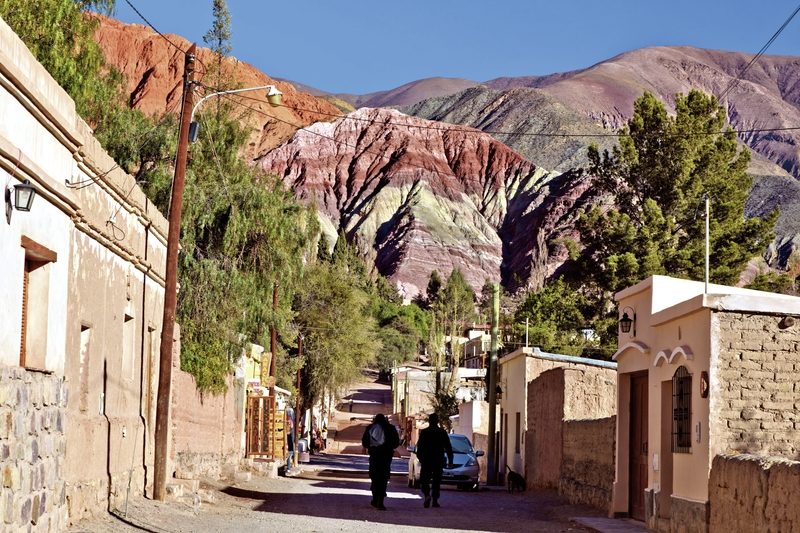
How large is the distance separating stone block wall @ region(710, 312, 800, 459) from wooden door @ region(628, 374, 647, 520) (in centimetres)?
487

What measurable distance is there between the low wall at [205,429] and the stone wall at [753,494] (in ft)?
38.0

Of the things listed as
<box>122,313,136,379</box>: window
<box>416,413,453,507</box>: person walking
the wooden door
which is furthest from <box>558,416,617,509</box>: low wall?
<box>122,313,136,379</box>: window

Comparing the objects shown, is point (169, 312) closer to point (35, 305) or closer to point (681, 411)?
point (35, 305)

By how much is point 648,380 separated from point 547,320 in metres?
61.7

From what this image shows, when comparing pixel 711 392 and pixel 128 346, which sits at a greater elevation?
pixel 128 346

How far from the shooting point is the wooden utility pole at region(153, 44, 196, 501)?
66.7 ft

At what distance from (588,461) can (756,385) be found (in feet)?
30.5

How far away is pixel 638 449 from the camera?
2134 centimetres

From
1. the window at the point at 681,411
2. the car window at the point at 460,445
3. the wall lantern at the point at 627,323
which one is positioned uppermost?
the wall lantern at the point at 627,323

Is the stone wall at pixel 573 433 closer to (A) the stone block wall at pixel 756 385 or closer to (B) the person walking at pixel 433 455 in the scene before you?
(B) the person walking at pixel 433 455

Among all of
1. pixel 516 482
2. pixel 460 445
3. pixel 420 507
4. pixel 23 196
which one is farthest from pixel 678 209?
pixel 23 196

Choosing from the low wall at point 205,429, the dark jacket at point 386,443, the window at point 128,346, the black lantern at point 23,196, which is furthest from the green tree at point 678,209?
the black lantern at point 23,196

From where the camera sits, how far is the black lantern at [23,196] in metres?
11.5

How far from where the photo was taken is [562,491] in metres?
27.8
